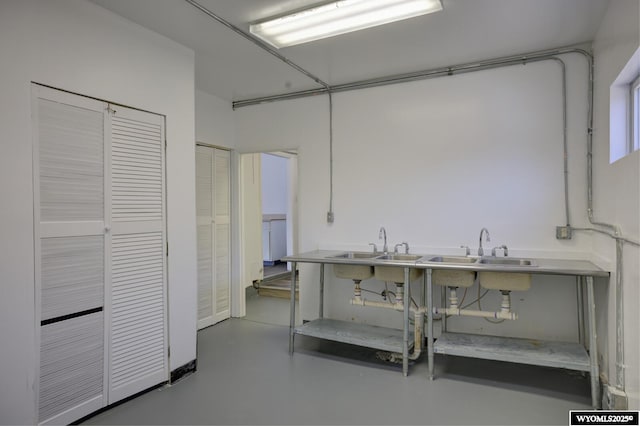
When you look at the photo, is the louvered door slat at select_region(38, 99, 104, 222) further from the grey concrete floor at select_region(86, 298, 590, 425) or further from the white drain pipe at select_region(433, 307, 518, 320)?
the white drain pipe at select_region(433, 307, 518, 320)

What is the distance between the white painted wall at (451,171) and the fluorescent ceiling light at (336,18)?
125 cm

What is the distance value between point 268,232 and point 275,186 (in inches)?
43.1

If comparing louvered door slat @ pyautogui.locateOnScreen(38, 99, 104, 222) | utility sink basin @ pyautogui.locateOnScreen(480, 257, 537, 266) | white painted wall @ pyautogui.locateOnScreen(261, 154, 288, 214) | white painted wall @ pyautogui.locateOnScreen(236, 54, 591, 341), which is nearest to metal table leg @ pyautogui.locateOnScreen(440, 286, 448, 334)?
white painted wall @ pyautogui.locateOnScreen(236, 54, 591, 341)

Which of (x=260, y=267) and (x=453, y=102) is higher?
(x=453, y=102)

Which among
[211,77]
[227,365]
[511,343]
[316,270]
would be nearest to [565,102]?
[511,343]

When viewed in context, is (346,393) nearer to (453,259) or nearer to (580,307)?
(453,259)

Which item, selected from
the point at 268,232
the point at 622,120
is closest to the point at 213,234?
the point at 622,120

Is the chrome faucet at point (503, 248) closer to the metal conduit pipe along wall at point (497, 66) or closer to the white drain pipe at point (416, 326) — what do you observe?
the metal conduit pipe along wall at point (497, 66)

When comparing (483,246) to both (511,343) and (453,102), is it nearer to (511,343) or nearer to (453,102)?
(511,343)

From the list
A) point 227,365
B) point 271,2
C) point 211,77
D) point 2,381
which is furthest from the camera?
point 211,77

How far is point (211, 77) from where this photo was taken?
3811 mm

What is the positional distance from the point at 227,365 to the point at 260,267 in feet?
10.4

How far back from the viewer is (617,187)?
2.31 meters

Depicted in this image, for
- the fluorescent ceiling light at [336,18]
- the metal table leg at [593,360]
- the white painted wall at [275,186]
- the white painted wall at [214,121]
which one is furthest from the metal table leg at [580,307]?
the white painted wall at [275,186]
